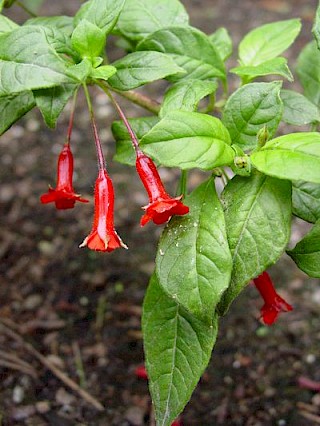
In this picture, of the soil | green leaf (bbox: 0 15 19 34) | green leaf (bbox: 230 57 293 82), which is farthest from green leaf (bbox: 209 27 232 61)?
the soil

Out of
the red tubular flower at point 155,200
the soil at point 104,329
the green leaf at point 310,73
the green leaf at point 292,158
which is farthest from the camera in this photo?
the soil at point 104,329

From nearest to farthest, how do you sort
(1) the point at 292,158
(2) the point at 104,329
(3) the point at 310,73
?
(1) the point at 292,158
(3) the point at 310,73
(2) the point at 104,329

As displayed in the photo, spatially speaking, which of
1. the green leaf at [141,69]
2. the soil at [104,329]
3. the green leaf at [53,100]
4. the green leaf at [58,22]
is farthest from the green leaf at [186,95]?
the soil at [104,329]

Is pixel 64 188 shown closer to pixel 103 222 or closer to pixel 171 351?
pixel 103 222

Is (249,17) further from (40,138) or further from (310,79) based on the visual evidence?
(310,79)

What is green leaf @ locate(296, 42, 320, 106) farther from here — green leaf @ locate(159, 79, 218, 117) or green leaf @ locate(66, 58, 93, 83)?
green leaf @ locate(66, 58, 93, 83)

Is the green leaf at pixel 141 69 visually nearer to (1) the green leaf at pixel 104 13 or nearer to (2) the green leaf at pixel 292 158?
(1) the green leaf at pixel 104 13

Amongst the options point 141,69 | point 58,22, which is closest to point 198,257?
point 141,69
